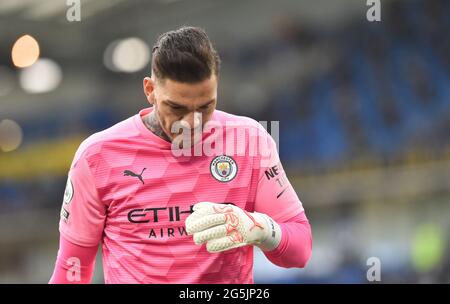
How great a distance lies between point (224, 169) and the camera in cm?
238

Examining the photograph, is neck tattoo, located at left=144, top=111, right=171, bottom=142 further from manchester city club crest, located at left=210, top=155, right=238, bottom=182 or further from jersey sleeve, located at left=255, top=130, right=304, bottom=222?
jersey sleeve, located at left=255, top=130, right=304, bottom=222

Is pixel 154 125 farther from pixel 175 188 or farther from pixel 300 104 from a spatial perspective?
pixel 300 104

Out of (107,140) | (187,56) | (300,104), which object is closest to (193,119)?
(187,56)

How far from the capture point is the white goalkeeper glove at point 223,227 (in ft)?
7.04

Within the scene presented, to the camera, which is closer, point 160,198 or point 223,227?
point 223,227

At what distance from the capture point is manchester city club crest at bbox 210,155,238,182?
93.7 inches

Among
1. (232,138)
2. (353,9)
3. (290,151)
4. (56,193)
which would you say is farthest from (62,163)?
(232,138)

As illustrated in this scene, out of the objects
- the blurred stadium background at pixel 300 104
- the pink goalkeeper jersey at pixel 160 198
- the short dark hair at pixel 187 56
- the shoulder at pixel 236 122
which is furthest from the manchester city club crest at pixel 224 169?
the blurred stadium background at pixel 300 104

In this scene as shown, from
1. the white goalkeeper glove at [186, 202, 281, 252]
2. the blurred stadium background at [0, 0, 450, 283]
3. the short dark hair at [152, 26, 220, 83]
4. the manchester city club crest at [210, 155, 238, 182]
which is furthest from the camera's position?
the blurred stadium background at [0, 0, 450, 283]

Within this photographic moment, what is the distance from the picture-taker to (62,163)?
9.05 meters

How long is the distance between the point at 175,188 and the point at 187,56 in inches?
16.4

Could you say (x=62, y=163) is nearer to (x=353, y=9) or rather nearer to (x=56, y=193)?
Answer: (x=56, y=193)

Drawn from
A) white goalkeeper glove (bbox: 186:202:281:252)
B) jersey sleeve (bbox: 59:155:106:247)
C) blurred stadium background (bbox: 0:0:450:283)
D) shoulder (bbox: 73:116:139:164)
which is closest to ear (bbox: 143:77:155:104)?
shoulder (bbox: 73:116:139:164)
